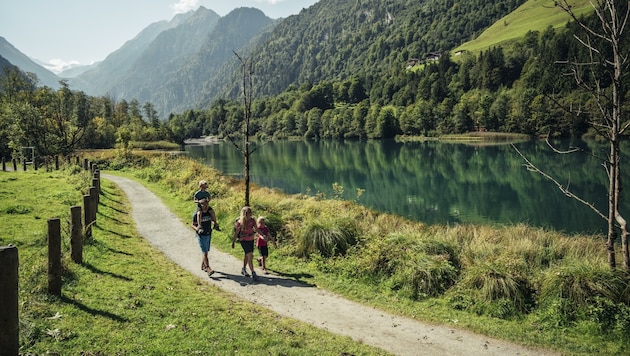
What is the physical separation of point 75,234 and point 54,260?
2403 millimetres

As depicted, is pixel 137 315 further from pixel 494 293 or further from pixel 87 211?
pixel 494 293

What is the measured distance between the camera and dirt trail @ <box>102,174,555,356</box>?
8.68 metres

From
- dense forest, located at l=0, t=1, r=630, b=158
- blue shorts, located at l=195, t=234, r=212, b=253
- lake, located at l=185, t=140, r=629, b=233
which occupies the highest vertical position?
dense forest, located at l=0, t=1, r=630, b=158

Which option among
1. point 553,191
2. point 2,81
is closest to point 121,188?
point 553,191

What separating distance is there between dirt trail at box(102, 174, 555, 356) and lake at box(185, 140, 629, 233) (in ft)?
31.1

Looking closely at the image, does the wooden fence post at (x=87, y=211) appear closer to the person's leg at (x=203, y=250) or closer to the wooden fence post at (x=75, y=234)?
the wooden fence post at (x=75, y=234)

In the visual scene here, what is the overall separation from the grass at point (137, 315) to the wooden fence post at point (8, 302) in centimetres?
97

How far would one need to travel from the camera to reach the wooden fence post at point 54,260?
355 inches

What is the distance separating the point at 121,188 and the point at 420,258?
86.9ft

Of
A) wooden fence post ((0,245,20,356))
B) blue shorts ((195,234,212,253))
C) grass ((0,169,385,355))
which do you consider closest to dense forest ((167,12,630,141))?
blue shorts ((195,234,212,253))

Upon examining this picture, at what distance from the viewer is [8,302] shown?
19.5 ft

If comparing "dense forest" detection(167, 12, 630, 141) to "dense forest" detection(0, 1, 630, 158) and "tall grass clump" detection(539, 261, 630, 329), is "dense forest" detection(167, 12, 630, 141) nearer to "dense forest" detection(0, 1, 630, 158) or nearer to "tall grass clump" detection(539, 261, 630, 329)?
"dense forest" detection(0, 1, 630, 158)

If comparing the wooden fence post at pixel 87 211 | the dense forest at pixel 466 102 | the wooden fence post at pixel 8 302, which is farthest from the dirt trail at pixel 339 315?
the dense forest at pixel 466 102

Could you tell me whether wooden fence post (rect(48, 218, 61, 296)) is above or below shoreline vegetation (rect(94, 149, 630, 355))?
above
